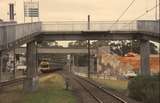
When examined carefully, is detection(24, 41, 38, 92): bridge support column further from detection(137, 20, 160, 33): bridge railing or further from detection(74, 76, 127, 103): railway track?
detection(137, 20, 160, 33): bridge railing

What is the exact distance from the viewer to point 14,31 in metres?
57.9

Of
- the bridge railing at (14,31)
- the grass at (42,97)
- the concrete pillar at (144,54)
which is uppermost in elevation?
the bridge railing at (14,31)

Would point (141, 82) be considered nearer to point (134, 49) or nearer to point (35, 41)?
point (35, 41)

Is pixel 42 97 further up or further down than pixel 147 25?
further down

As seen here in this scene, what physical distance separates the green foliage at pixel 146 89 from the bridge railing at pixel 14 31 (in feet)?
41.4

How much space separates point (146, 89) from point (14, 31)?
1818 centimetres

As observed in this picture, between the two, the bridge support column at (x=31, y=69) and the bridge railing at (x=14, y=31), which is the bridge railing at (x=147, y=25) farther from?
the bridge support column at (x=31, y=69)

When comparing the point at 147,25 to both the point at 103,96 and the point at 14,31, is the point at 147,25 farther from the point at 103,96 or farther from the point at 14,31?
the point at 14,31

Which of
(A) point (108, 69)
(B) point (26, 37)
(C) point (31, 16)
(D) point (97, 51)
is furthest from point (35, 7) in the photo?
(D) point (97, 51)

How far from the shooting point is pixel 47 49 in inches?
5659

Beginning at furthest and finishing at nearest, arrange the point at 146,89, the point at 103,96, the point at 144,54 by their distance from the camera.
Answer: the point at 144,54
the point at 103,96
the point at 146,89

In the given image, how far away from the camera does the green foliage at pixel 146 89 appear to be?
41013mm

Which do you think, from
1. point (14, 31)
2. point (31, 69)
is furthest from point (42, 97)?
point (31, 69)

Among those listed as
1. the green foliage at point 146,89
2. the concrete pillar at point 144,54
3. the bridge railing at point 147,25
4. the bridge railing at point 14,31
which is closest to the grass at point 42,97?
the bridge railing at point 14,31
